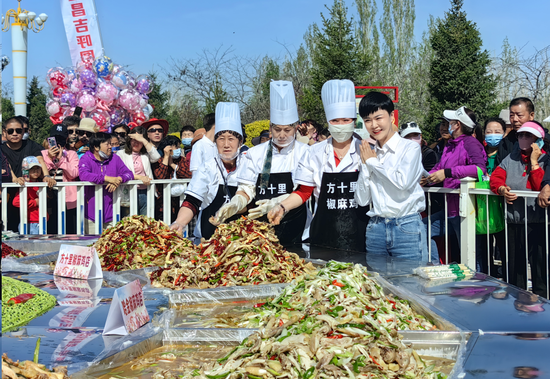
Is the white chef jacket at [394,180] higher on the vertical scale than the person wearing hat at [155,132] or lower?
lower

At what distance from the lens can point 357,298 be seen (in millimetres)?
1589

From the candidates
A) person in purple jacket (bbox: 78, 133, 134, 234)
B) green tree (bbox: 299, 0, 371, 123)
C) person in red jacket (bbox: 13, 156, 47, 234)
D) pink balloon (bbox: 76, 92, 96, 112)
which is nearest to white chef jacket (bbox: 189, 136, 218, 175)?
person in purple jacket (bbox: 78, 133, 134, 234)

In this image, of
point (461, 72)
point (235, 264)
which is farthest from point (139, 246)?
point (461, 72)

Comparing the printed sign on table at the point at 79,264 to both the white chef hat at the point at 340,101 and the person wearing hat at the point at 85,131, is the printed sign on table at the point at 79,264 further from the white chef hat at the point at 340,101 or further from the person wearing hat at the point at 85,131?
the person wearing hat at the point at 85,131

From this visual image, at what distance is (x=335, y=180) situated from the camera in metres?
3.30

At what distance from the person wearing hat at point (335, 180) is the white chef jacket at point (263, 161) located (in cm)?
19

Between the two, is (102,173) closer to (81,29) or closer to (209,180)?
(209,180)

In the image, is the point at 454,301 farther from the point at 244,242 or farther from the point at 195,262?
the point at 195,262

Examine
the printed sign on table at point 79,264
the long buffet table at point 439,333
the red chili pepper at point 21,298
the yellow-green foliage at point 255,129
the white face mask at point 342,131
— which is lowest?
the long buffet table at point 439,333

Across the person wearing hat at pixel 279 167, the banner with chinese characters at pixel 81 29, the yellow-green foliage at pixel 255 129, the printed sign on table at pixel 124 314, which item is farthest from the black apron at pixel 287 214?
the yellow-green foliage at pixel 255 129

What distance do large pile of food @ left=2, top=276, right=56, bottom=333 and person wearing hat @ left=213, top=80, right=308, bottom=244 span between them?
1.54 metres

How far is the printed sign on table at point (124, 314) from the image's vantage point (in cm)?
159

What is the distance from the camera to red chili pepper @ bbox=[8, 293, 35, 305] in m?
1.88

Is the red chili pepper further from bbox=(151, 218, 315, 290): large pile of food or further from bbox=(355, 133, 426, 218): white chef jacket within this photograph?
bbox=(355, 133, 426, 218): white chef jacket
